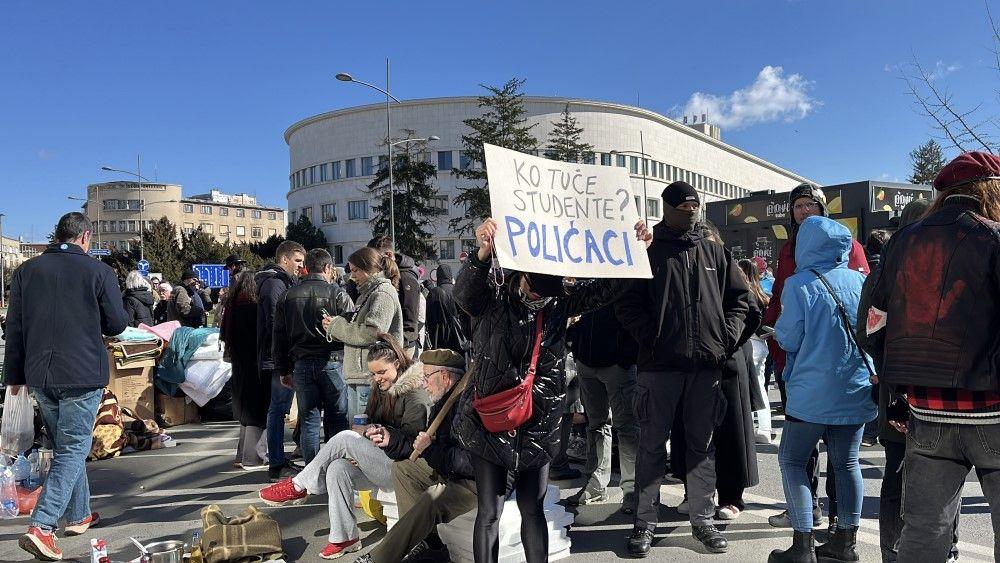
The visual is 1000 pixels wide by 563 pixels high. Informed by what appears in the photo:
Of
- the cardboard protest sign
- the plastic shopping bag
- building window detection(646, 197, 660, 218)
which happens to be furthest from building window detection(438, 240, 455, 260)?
the cardboard protest sign

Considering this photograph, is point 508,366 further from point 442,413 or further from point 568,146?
point 568,146

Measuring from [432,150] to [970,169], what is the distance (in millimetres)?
60565

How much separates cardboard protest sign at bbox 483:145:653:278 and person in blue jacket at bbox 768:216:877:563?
3.67ft

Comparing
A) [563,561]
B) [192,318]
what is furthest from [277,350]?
[192,318]

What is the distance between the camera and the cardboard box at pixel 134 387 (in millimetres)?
7934

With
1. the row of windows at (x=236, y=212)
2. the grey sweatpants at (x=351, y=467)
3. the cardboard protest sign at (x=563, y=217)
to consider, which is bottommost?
the grey sweatpants at (x=351, y=467)

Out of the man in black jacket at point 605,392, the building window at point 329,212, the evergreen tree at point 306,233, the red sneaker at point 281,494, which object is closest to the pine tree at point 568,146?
the building window at point 329,212

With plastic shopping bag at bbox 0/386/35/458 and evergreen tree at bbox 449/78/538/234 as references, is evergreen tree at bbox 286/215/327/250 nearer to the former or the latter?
evergreen tree at bbox 449/78/538/234

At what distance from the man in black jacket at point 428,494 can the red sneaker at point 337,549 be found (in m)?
0.33

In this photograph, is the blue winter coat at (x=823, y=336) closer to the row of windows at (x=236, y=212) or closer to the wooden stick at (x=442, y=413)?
the wooden stick at (x=442, y=413)

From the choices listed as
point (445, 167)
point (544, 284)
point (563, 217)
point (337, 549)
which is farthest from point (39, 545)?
point (445, 167)

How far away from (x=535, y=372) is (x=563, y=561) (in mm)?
1539

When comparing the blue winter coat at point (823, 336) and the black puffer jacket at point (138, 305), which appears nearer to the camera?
the blue winter coat at point (823, 336)

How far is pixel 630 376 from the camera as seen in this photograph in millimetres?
4797
